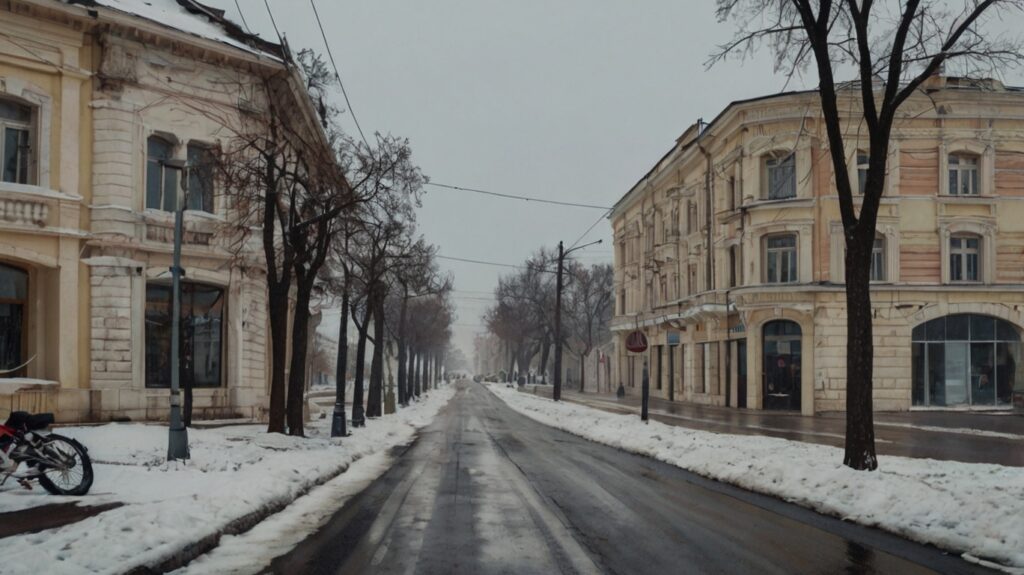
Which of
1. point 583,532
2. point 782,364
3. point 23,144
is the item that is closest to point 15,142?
point 23,144

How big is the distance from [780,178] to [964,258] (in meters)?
8.02

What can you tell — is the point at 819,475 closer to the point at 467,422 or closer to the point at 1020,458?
the point at 1020,458

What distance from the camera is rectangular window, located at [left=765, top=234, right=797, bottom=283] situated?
3541 centimetres

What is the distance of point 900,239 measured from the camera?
3441 centimetres

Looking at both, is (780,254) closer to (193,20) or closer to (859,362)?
(859,362)

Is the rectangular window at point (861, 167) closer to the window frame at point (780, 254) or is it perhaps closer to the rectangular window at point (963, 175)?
the window frame at point (780, 254)

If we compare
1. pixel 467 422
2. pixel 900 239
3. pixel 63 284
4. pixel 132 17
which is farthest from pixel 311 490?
pixel 900 239

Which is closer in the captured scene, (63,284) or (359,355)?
(63,284)

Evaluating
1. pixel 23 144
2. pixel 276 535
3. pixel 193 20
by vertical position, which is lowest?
pixel 276 535

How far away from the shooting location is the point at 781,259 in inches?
1404

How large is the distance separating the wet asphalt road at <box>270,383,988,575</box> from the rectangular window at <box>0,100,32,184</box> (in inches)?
441

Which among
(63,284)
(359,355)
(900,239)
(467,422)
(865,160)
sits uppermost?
(865,160)

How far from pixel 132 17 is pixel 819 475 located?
57.7 feet

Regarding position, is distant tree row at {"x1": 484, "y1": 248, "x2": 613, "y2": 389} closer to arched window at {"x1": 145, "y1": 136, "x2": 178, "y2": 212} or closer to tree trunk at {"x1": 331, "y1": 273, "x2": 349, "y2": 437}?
tree trunk at {"x1": 331, "y1": 273, "x2": 349, "y2": 437}
